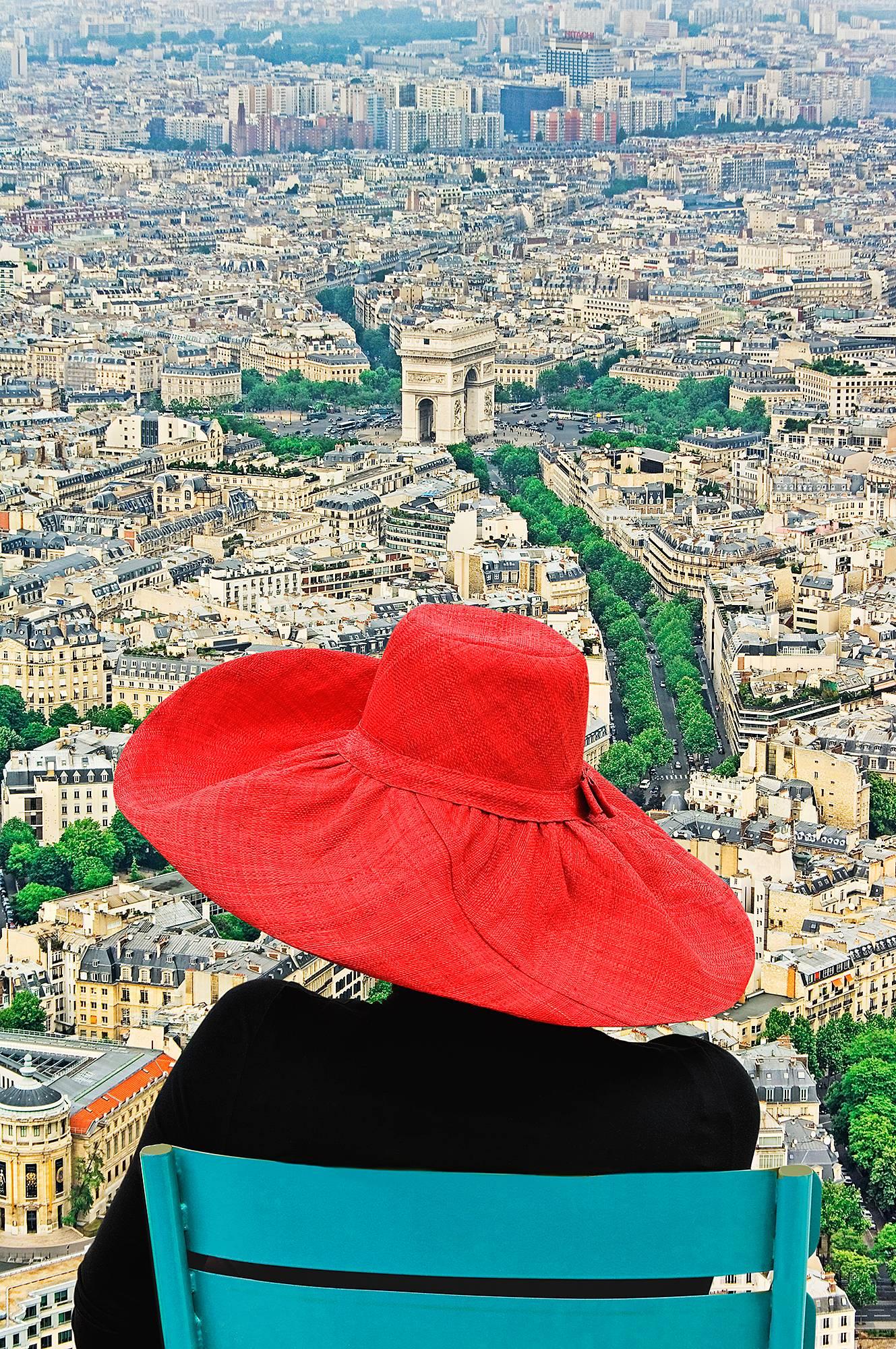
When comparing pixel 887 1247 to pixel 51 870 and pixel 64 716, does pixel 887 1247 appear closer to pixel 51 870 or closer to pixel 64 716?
pixel 51 870

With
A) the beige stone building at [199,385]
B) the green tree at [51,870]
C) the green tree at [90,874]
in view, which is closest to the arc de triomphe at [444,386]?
the beige stone building at [199,385]

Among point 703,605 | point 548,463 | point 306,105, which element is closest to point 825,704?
point 703,605

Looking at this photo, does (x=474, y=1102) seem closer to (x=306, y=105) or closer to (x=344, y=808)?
(x=344, y=808)

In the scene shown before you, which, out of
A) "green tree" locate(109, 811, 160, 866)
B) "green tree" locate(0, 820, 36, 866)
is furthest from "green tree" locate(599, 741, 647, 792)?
"green tree" locate(0, 820, 36, 866)

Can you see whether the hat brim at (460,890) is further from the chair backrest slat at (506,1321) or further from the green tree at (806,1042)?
the green tree at (806,1042)

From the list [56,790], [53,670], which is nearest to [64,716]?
[53,670]

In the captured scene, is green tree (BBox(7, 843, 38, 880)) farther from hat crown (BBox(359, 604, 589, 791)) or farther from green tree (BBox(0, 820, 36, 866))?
hat crown (BBox(359, 604, 589, 791))
